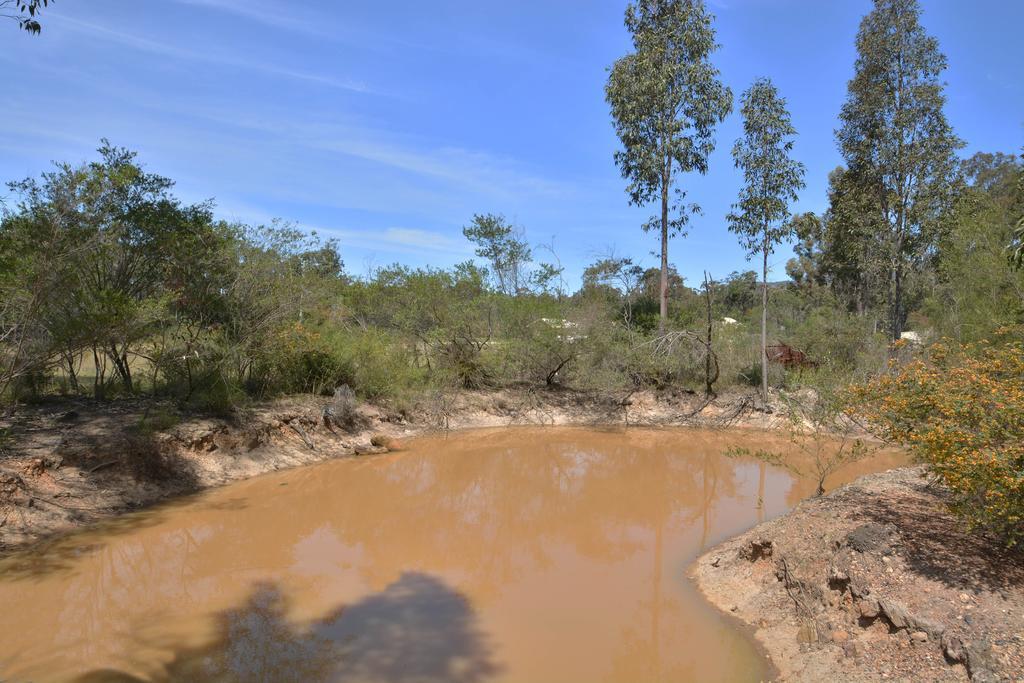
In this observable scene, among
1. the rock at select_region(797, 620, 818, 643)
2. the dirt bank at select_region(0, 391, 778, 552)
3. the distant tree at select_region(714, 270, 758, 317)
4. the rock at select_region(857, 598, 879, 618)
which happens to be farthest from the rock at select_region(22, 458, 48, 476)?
the distant tree at select_region(714, 270, 758, 317)

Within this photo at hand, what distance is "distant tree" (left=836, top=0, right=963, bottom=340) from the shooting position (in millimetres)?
15805

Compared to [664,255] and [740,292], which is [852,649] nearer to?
[664,255]

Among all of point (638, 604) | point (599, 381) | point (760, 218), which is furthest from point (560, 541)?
point (760, 218)

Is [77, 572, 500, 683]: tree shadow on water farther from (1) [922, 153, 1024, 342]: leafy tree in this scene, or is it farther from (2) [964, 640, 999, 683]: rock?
(1) [922, 153, 1024, 342]: leafy tree

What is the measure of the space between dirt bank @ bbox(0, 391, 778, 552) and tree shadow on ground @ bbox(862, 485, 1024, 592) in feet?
32.5

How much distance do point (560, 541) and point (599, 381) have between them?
32.8 feet

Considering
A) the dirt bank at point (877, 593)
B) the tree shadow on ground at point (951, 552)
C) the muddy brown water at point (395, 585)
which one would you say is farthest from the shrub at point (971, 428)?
the muddy brown water at point (395, 585)

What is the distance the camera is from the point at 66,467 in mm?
8617

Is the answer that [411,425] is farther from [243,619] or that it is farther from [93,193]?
[243,619]

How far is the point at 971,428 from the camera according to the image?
4.86 m

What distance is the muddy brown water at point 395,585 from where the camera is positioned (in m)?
5.04

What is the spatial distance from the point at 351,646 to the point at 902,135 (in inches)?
727

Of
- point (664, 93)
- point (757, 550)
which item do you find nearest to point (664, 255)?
point (664, 93)

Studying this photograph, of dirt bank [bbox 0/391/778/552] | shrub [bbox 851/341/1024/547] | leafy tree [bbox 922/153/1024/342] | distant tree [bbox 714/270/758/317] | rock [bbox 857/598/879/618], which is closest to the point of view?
shrub [bbox 851/341/1024/547]
